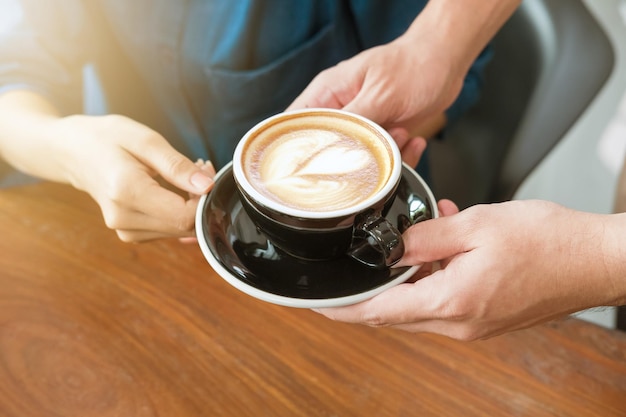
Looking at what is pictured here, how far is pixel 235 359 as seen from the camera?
2.16 ft

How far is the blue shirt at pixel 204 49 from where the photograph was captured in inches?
36.3

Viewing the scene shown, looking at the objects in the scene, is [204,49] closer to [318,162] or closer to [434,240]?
[318,162]

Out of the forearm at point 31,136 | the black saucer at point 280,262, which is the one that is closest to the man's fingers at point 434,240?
the black saucer at point 280,262

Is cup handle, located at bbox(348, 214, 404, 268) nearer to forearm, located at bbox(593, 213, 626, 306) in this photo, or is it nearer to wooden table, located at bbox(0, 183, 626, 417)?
wooden table, located at bbox(0, 183, 626, 417)

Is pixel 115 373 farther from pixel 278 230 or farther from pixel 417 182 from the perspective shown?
pixel 417 182

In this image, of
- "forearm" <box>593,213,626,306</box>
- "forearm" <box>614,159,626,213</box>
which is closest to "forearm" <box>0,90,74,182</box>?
"forearm" <box>593,213,626,306</box>

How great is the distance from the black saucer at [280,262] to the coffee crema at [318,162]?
8 centimetres

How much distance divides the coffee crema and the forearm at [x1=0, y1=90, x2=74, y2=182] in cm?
32

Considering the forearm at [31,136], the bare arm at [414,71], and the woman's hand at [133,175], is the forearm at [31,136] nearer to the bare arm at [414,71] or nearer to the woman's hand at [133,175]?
the woman's hand at [133,175]

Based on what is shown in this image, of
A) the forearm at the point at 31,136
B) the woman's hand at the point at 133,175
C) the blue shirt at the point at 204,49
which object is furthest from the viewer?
the blue shirt at the point at 204,49

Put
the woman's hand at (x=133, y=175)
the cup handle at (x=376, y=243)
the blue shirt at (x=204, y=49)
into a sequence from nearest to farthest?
the cup handle at (x=376, y=243) < the woman's hand at (x=133, y=175) < the blue shirt at (x=204, y=49)

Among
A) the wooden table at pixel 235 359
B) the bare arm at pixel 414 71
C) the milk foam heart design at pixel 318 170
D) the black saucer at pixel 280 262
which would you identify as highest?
the bare arm at pixel 414 71

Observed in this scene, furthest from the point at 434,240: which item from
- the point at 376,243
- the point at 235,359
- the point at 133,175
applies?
the point at 133,175

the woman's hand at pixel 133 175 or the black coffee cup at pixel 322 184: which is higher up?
the black coffee cup at pixel 322 184
